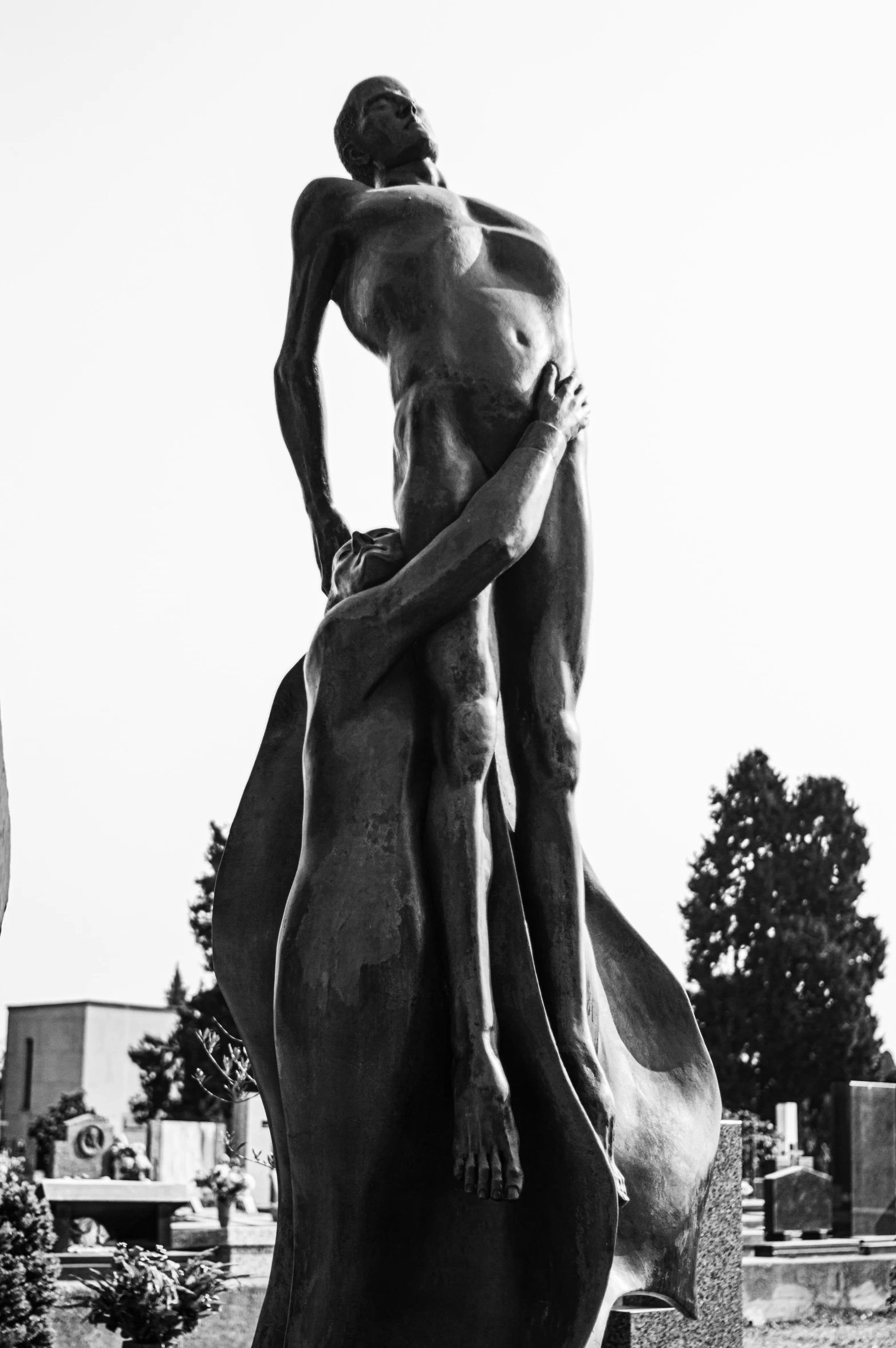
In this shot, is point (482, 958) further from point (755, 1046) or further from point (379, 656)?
point (755, 1046)

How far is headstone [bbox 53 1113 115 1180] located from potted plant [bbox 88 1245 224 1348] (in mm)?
15182

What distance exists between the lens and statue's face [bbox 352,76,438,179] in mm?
5660

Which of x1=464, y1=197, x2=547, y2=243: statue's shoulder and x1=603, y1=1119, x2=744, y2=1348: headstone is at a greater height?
x1=464, y1=197, x2=547, y2=243: statue's shoulder

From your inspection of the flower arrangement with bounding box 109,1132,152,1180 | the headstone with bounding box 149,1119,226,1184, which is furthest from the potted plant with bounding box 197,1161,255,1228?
the headstone with bounding box 149,1119,226,1184

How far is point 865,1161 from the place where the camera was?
21.8 metres

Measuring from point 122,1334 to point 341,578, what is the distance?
25.9ft

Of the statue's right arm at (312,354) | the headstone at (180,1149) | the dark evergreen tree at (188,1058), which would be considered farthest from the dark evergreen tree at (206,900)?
the statue's right arm at (312,354)

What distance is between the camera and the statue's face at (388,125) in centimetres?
566

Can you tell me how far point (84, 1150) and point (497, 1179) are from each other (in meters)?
25.7

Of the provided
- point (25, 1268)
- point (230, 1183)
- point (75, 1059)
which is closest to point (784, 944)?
point (75, 1059)

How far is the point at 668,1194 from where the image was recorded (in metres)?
5.14

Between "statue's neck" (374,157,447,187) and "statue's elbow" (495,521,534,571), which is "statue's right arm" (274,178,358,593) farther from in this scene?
"statue's elbow" (495,521,534,571)

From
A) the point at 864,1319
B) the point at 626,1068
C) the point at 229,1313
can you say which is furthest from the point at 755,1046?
the point at 626,1068

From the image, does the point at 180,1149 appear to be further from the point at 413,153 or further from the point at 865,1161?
the point at 413,153
